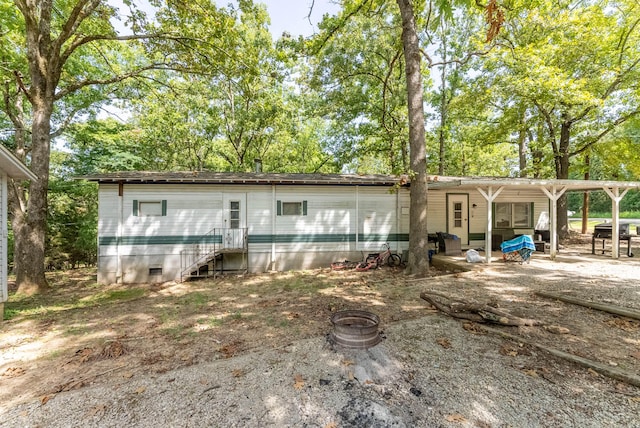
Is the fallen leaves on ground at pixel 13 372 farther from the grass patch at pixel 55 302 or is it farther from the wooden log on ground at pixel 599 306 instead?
the wooden log on ground at pixel 599 306

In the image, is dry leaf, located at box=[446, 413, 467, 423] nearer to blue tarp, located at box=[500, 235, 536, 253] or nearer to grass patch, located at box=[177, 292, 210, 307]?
grass patch, located at box=[177, 292, 210, 307]

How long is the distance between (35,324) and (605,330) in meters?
9.53

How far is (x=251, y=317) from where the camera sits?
512 cm

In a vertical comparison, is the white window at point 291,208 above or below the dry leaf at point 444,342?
above

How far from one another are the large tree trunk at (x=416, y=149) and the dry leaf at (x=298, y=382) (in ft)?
18.1

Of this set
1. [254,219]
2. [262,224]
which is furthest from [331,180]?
[254,219]

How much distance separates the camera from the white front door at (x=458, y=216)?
35.6 ft

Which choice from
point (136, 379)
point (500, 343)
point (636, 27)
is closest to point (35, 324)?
point (136, 379)

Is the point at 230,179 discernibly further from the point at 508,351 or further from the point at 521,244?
the point at 521,244

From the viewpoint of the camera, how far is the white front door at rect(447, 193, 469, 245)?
10.9 metres

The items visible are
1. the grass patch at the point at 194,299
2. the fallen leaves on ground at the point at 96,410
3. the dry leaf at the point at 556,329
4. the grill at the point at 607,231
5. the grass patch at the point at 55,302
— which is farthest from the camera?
the grill at the point at 607,231

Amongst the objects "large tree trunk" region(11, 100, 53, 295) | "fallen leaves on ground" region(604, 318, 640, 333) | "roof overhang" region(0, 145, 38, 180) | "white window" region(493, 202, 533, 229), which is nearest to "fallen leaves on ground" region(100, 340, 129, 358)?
"roof overhang" region(0, 145, 38, 180)

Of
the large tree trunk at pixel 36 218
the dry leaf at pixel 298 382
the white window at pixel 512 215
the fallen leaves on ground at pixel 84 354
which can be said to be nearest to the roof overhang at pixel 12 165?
the large tree trunk at pixel 36 218

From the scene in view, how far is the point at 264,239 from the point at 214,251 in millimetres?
1689
